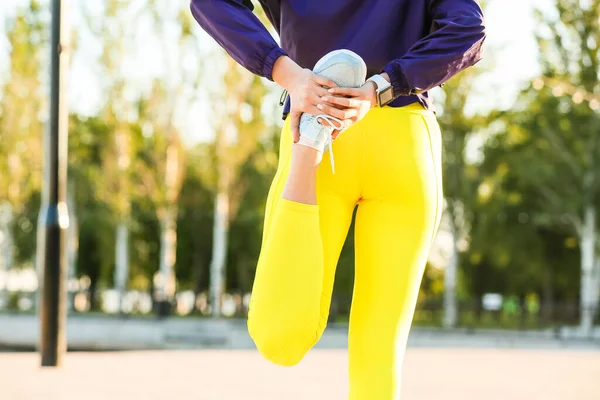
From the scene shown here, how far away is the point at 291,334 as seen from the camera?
1.77m

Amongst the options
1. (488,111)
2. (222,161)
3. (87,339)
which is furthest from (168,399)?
(222,161)

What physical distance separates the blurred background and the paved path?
8001mm

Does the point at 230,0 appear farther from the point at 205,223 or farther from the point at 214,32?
the point at 205,223

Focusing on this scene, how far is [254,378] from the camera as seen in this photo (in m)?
7.37

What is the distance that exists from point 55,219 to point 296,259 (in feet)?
18.8

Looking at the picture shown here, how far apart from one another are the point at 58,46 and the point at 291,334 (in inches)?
236

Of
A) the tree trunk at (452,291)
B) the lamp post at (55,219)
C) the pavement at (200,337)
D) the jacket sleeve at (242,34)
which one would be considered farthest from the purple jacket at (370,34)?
the tree trunk at (452,291)

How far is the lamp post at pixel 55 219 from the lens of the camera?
7.01 metres

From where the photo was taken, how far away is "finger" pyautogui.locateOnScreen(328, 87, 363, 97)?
1.72 metres

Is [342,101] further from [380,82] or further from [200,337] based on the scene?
[200,337]

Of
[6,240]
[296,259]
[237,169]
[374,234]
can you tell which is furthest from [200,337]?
[296,259]

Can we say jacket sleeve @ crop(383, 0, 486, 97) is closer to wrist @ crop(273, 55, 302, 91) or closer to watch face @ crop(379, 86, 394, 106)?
watch face @ crop(379, 86, 394, 106)

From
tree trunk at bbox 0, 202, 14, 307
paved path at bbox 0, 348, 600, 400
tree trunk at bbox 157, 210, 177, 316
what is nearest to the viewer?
paved path at bbox 0, 348, 600, 400

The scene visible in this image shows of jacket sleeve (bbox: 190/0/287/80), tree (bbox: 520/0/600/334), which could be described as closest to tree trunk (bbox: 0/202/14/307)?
tree (bbox: 520/0/600/334)
